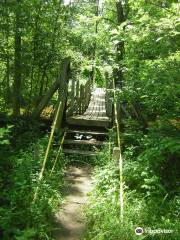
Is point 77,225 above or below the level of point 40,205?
below

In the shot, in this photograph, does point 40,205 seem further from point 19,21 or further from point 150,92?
point 19,21

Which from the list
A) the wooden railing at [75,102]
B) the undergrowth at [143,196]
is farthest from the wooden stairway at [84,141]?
the undergrowth at [143,196]

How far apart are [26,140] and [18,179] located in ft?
9.95

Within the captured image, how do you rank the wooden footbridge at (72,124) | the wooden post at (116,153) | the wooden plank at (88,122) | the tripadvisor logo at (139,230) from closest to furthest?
the tripadvisor logo at (139,230) < the wooden post at (116,153) < the wooden footbridge at (72,124) < the wooden plank at (88,122)

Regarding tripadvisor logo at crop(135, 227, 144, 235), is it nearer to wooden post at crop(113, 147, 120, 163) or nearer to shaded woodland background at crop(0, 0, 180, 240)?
shaded woodland background at crop(0, 0, 180, 240)

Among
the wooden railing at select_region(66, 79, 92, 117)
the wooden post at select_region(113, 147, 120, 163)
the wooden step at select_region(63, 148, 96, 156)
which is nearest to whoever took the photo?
the wooden post at select_region(113, 147, 120, 163)

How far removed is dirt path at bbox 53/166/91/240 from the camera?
6034 mm

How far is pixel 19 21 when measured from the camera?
11.0 meters

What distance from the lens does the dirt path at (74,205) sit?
19.8 feet

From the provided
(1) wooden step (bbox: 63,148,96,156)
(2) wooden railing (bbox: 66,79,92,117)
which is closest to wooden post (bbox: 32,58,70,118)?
(2) wooden railing (bbox: 66,79,92,117)

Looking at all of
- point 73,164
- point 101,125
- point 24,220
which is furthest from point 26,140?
point 24,220

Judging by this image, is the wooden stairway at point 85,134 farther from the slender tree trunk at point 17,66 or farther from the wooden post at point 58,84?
the slender tree trunk at point 17,66

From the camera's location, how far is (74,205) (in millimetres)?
7184

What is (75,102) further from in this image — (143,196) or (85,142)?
(143,196)
